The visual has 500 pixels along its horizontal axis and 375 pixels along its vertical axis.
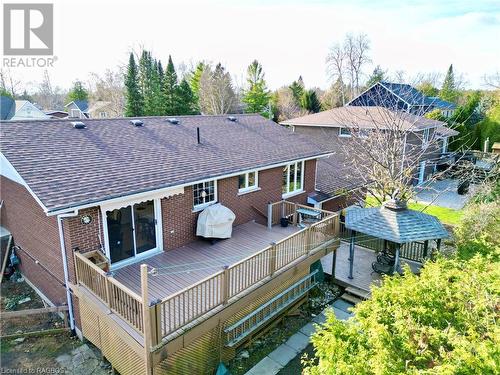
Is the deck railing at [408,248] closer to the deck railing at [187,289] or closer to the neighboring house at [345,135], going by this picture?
the neighboring house at [345,135]

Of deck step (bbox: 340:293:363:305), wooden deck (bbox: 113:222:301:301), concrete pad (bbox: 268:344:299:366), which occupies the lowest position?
concrete pad (bbox: 268:344:299:366)

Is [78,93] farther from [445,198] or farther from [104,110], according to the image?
[445,198]

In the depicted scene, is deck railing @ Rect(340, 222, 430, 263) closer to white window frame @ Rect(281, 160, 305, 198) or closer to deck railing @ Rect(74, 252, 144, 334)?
white window frame @ Rect(281, 160, 305, 198)

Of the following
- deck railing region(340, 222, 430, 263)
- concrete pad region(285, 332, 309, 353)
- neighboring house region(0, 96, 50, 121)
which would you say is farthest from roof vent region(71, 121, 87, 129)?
neighboring house region(0, 96, 50, 121)

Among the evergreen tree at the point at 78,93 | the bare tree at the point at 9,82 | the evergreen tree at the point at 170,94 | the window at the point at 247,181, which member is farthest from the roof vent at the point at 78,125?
the evergreen tree at the point at 78,93

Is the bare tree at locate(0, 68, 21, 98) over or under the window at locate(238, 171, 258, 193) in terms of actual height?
over

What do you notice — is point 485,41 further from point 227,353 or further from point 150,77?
point 150,77

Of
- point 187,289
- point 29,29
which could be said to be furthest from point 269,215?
point 29,29
